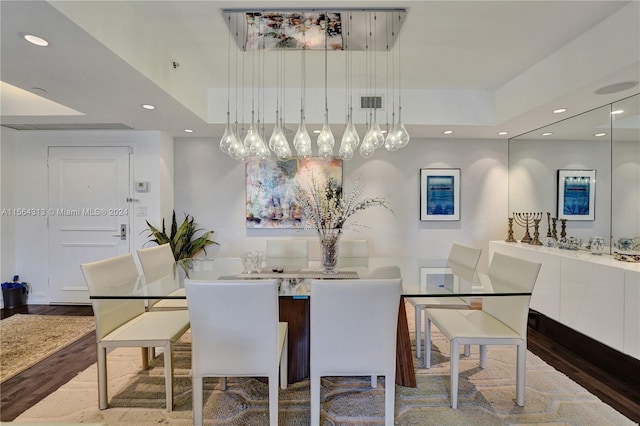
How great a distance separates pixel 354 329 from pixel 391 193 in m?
2.89

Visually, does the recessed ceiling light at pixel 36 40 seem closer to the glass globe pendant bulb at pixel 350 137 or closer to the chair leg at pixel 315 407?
the glass globe pendant bulb at pixel 350 137

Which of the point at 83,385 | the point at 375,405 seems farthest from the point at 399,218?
the point at 83,385

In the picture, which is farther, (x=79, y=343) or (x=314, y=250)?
(x=314, y=250)

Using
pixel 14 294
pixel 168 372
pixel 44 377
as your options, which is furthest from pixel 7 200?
pixel 168 372

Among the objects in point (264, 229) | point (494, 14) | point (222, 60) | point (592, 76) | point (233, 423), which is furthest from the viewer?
point (264, 229)

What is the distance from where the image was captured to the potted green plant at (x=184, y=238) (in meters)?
3.75

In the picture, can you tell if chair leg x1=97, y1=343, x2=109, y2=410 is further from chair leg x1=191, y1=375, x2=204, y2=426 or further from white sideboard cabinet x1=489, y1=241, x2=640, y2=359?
white sideboard cabinet x1=489, y1=241, x2=640, y2=359

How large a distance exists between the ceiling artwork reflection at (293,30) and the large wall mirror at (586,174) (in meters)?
2.60

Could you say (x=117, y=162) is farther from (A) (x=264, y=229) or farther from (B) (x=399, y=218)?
(B) (x=399, y=218)

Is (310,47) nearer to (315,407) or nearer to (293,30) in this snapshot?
(293,30)

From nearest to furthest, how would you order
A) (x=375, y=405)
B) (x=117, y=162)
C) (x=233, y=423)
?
(x=233, y=423), (x=375, y=405), (x=117, y=162)

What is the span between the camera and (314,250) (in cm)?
421

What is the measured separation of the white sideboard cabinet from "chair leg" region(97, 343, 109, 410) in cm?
375

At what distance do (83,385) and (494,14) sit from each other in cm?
401
